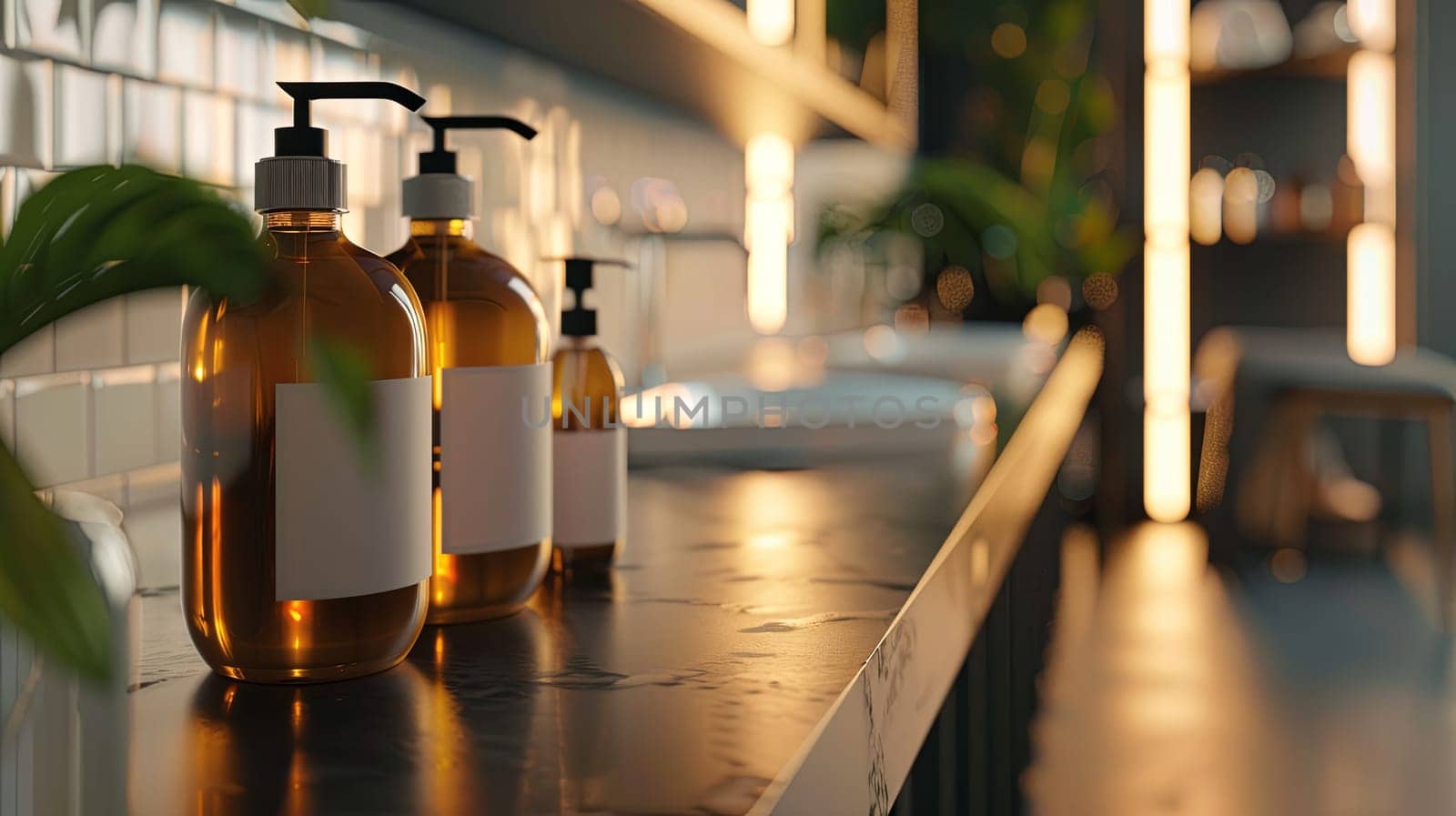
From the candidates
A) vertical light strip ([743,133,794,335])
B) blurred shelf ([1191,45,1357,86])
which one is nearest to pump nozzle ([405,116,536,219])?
vertical light strip ([743,133,794,335])

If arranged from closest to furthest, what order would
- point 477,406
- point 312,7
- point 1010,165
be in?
point 312,7 → point 477,406 → point 1010,165

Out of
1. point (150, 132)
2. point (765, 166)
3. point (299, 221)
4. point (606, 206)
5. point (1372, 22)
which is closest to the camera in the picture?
point (299, 221)

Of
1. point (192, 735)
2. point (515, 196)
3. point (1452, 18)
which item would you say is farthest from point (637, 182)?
point (1452, 18)

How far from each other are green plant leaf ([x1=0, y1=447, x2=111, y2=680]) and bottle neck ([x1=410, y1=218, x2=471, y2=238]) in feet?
1.18

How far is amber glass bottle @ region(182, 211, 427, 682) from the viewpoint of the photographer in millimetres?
450

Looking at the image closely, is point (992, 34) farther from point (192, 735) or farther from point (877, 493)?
point (192, 735)

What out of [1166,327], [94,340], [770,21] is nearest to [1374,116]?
[1166,327]

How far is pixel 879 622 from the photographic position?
0.59 m

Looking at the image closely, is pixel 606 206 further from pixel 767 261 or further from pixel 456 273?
pixel 456 273

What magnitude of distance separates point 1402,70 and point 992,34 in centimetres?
172

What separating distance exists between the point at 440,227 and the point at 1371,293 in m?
4.36

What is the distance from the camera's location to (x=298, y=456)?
1.47 feet

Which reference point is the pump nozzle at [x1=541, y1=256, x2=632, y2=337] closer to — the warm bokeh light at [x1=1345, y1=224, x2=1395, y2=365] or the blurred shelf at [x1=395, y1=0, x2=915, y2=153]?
the blurred shelf at [x1=395, y1=0, x2=915, y2=153]

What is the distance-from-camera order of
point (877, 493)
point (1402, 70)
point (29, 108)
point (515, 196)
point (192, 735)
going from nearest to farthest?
point (192, 735) → point (29, 108) → point (877, 493) → point (515, 196) → point (1402, 70)
